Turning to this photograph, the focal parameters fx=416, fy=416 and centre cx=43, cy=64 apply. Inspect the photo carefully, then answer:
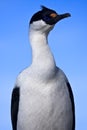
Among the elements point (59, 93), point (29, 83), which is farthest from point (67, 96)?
point (29, 83)

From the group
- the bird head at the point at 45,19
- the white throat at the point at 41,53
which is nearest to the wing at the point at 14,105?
the white throat at the point at 41,53

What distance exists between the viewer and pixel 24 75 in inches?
225

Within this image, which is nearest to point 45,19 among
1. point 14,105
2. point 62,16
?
point 62,16

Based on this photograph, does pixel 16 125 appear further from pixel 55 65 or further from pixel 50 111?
pixel 55 65

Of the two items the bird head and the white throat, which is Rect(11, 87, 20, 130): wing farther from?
the bird head

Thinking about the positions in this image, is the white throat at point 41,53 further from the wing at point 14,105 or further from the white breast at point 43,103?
the wing at point 14,105

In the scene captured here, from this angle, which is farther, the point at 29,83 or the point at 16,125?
the point at 16,125

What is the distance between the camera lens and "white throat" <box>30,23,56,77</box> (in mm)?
5605

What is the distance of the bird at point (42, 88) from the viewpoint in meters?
5.56

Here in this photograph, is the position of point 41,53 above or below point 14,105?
above

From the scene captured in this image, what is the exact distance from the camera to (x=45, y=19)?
5.75 metres

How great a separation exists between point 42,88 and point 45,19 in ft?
3.16

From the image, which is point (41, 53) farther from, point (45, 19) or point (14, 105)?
point (14, 105)

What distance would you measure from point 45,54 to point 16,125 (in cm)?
114
